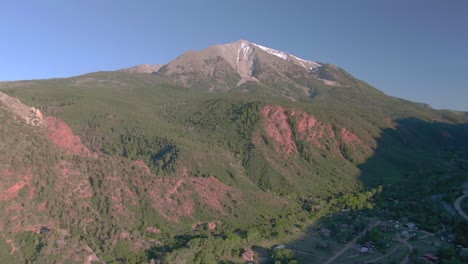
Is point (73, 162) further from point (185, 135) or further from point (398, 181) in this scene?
point (398, 181)

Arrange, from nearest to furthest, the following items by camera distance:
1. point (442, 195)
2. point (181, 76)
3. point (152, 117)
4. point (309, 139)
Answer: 1. point (442, 195)
2. point (309, 139)
3. point (152, 117)
4. point (181, 76)

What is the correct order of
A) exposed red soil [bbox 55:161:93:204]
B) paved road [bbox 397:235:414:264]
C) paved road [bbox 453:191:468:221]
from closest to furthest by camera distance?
paved road [bbox 397:235:414:264], exposed red soil [bbox 55:161:93:204], paved road [bbox 453:191:468:221]

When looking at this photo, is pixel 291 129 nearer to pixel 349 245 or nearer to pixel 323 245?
pixel 349 245

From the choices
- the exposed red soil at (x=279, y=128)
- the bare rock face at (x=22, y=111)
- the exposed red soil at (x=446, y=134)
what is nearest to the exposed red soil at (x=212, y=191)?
the exposed red soil at (x=279, y=128)

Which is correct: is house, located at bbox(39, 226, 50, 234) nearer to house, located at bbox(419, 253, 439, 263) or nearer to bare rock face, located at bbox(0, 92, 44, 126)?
bare rock face, located at bbox(0, 92, 44, 126)

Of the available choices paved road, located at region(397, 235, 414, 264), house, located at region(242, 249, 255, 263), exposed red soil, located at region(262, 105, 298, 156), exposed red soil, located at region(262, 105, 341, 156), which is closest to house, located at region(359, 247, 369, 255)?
paved road, located at region(397, 235, 414, 264)

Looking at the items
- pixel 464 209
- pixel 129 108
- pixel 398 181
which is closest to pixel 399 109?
pixel 398 181
